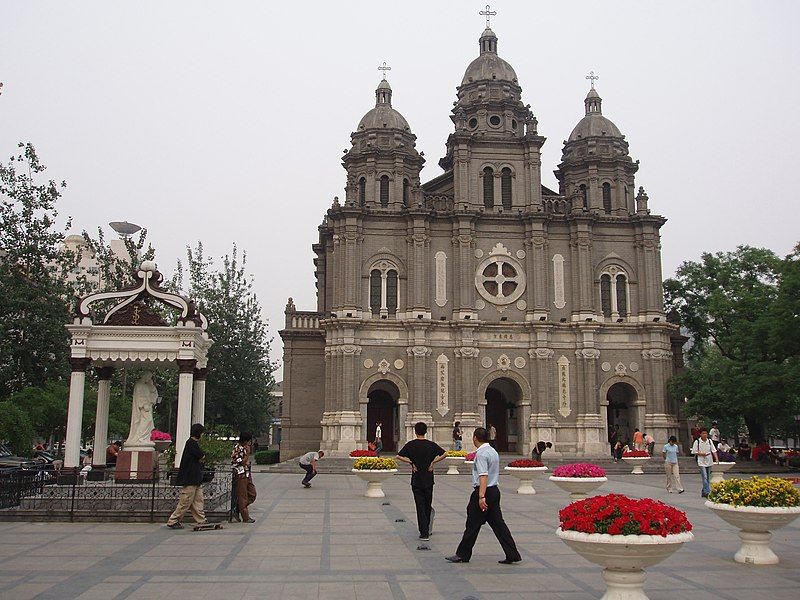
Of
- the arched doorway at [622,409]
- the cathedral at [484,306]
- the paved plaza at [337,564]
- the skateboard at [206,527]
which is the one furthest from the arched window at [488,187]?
the skateboard at [206,527]

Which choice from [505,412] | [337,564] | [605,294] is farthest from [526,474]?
[605,294]

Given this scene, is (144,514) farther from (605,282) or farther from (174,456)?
(605,282)

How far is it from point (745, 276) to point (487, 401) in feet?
52.7

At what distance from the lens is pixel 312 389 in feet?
149

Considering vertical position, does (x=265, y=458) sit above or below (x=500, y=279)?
below

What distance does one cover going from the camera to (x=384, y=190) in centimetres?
4506

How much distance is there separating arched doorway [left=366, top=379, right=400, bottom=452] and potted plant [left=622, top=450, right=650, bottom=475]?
45.9 ft

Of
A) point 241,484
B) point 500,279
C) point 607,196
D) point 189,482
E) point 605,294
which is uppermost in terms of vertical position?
point 607,196

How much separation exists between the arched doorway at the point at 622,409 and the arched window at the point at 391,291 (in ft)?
44.2

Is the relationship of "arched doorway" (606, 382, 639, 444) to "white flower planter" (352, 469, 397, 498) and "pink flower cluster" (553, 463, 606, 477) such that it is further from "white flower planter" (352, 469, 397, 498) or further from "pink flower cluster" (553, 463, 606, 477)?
"pink flower cluster" (553, 463, 606, 477)

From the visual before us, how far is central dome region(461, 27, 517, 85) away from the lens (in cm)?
4750

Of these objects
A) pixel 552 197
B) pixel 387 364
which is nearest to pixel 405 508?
pixel 387 364

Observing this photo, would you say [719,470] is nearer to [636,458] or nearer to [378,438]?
[636,458]

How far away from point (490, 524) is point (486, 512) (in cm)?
25
